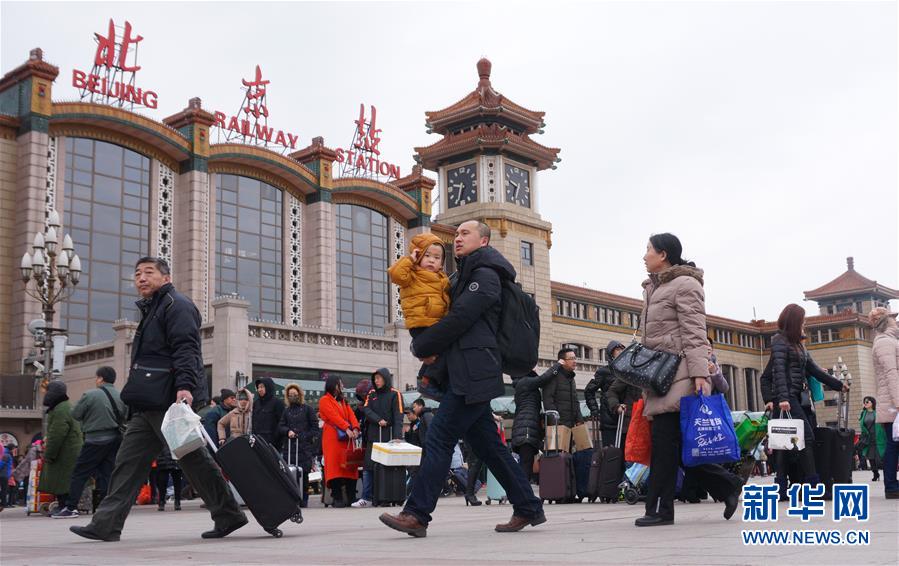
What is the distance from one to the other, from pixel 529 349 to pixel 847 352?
74745 mm

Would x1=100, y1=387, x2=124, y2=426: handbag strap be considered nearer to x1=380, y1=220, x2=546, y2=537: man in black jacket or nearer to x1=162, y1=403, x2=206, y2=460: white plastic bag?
x1=162, y1=403, x2=206, y2=460: white plastic bag

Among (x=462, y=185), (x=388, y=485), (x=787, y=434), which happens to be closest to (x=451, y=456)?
(x=787, y=434)

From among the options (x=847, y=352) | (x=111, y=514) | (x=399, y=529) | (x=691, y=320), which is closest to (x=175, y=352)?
(x=111, y=514)

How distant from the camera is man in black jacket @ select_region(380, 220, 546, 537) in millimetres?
5918

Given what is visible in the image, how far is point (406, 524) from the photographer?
587 cm

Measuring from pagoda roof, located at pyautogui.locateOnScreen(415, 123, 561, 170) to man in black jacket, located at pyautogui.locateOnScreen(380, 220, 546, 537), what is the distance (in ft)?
147

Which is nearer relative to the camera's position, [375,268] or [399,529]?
[399,529]

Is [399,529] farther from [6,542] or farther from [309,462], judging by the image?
[309,462]

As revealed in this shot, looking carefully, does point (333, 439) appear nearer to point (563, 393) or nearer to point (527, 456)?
point (527, 456)

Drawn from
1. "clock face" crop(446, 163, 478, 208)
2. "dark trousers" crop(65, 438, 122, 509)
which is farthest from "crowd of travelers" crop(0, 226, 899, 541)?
"clock face" crop(446, 163, 478, 208)

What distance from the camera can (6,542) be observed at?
23.4 feet

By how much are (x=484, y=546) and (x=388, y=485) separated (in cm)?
757

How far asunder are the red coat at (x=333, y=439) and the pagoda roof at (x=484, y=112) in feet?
128

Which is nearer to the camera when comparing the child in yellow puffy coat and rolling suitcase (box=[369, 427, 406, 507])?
the child in yellow puffy coat
